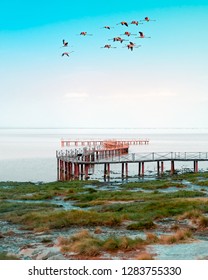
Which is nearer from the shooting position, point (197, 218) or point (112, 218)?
point (197, 218)

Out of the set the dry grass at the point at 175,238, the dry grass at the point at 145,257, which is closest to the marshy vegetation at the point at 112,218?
the dry grass at the point at 175,238

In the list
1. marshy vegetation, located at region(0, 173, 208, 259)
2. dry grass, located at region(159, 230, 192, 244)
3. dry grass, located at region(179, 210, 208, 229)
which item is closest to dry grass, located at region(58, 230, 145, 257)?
marshy vegetation, located at region(0, 173, 208, 259)

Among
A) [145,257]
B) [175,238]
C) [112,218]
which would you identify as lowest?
[112,218]

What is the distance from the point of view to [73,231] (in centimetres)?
2147

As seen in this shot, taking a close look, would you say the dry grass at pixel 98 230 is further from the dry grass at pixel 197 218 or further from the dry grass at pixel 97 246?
the dry grass at pixel 197 218

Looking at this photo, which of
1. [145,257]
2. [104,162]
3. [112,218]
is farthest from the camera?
[104,162]

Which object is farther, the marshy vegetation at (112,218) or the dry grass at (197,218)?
the dry grass at (197,218)

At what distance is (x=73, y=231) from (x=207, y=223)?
6.58 m

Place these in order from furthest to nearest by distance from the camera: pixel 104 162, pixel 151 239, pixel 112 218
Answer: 1. pixel 104 162
2. pixel 112 218
3. pixel 151 239

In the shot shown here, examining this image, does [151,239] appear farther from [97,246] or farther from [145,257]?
[145,257]

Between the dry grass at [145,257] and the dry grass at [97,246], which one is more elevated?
the dry grass at [145,257]

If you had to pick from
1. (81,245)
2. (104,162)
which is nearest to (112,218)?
(81,245)

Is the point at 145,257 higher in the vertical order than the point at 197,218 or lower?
higher
